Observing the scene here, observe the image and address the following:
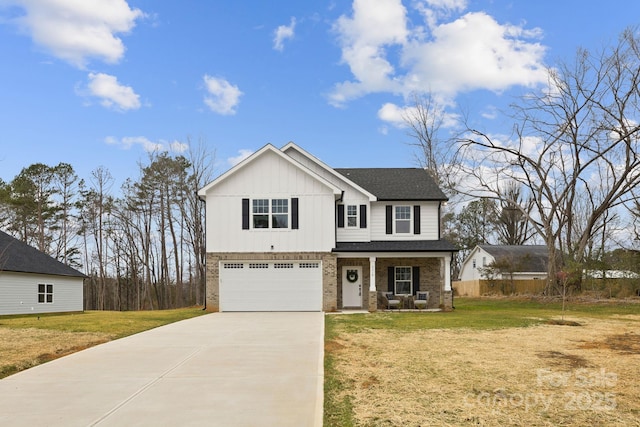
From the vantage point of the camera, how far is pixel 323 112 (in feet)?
88.7

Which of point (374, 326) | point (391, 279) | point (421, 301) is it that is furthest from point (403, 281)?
point (374, 326)

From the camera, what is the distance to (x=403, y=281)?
84.0ft

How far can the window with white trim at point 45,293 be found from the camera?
1201 inches

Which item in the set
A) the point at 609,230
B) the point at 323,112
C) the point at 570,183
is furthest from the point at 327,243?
the point at 609,230

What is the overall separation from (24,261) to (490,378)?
1105 inches

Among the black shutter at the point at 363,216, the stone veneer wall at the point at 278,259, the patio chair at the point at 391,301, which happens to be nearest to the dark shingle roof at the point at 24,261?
the stone veneer wall at the point at 278,259

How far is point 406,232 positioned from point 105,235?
111 feet

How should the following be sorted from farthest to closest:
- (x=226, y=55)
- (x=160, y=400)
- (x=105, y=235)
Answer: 1. (x=105, y=235)
2. (x=226, y=55)
3. (x=160, y=400)

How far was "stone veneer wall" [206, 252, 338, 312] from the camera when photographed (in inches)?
930

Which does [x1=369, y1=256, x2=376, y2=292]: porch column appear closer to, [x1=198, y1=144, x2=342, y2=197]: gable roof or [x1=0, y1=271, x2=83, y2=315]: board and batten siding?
[x1=198, y1=144, x2=342, y2=197]: gable roof

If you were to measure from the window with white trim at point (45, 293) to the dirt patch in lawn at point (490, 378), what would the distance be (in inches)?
918

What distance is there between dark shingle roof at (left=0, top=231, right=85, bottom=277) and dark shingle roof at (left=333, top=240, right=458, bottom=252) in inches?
643

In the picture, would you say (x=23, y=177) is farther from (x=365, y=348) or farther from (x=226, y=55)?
(x=365, y=348)

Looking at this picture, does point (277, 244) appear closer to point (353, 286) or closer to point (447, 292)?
point (353, 286)
